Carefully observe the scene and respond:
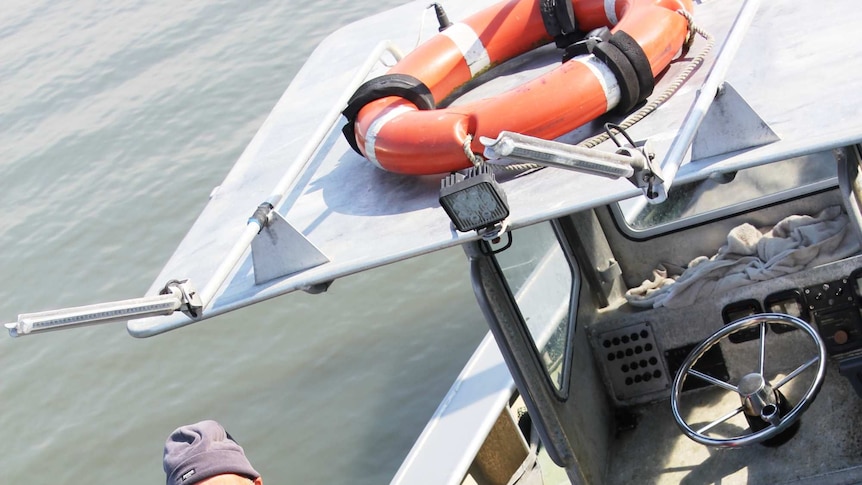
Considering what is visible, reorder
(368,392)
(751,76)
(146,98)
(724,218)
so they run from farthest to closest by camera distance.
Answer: (146,98) < (368,392) < (724,218) < (751,76)

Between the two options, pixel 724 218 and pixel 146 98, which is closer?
pixel 724 218

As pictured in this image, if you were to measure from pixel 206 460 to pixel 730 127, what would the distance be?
4.99 feet

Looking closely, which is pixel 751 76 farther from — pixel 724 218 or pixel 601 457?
pixel 601 457

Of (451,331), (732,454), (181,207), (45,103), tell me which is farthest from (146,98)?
(732,454)

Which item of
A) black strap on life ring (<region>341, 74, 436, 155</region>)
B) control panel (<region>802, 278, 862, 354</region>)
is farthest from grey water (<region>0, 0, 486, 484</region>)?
control panel (<region>802, 278, 862, 354</region>)

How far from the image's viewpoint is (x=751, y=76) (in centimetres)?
301

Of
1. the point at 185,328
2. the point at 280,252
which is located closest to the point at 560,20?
the point at 280,252

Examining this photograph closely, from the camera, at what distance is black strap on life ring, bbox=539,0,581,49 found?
3.53 metres

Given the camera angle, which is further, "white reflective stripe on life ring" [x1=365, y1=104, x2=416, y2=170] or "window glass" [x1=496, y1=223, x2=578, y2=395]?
"window glass" [x1=496, y1=223, x2=578, y2=395]

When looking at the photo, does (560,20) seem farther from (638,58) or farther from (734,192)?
(734,192)

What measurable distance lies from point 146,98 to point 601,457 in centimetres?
907

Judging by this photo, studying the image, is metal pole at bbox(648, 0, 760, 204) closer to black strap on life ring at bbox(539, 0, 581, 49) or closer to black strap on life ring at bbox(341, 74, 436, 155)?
black strap on life ring at bbox(539, 0, 581, 49)

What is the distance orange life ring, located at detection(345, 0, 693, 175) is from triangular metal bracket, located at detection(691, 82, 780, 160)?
0.35m

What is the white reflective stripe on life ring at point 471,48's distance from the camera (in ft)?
11.8
